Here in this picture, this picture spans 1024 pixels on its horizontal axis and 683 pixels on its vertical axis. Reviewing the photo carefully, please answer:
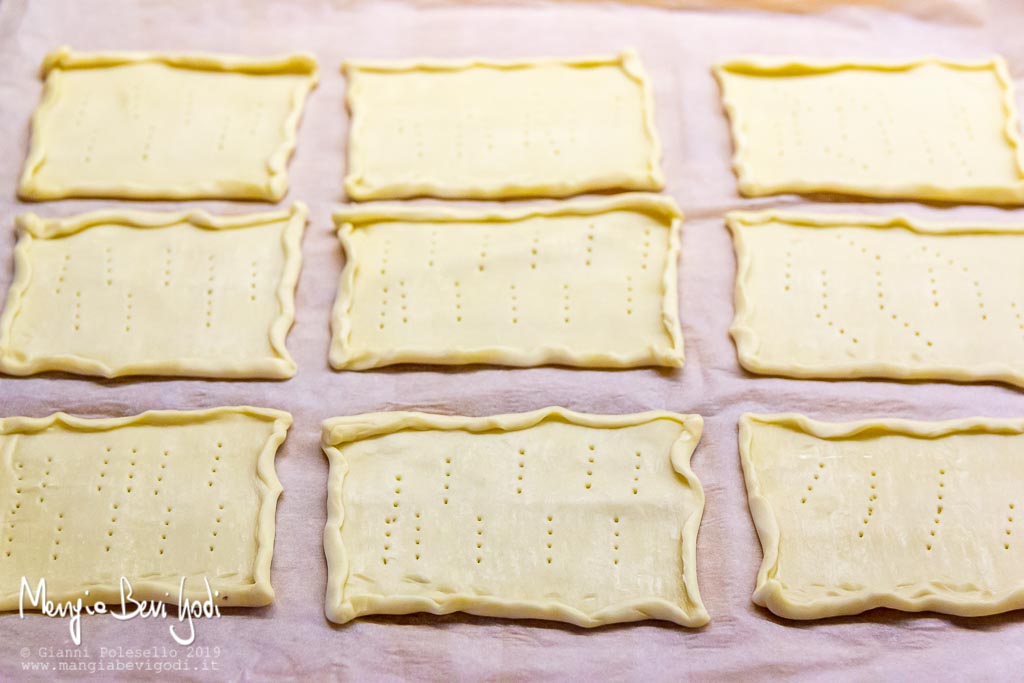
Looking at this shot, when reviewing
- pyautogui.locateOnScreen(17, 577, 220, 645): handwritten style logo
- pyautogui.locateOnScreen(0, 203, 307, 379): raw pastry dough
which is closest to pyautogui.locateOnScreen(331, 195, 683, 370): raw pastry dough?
pyautogui.locateOnScreen(0, 203, 307, 379): raw pastry dough

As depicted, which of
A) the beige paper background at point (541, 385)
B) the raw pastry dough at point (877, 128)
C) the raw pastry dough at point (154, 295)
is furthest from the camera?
Answer: the raw pastry dough at point (877, 128)

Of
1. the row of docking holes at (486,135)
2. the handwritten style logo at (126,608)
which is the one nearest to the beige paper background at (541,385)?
the handwritten style logo at (126,608)

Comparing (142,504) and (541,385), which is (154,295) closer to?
(142,504)

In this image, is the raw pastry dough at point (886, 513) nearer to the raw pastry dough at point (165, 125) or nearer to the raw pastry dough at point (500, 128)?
the raw pastry dough at point (500, 128)

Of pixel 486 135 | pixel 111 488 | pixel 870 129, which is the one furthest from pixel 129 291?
pixel 870 129

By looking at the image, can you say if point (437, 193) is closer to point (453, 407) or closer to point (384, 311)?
point (384, 311)

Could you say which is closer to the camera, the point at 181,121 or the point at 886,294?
the point at 886,294

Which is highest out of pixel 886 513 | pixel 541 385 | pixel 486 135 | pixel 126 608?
pixel 486 135
